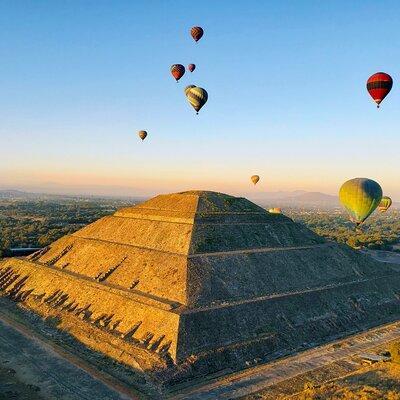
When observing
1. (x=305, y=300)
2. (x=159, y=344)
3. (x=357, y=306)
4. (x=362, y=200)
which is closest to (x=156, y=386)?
(x=159, y=344)

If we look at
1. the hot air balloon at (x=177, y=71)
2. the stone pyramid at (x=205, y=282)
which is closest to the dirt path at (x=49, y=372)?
the stone pyramid at (x=205, y=282)

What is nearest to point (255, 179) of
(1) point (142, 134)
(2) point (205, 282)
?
(1) point (142, 134)

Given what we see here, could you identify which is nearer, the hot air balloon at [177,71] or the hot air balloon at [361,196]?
the hot air balloon at [361,196]

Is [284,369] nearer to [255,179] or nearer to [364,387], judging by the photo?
[364,387]

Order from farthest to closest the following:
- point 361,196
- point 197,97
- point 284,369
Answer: point 197,97, point 361,196, point 284,369

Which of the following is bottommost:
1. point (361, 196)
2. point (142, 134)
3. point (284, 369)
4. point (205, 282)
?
point (284, 369)

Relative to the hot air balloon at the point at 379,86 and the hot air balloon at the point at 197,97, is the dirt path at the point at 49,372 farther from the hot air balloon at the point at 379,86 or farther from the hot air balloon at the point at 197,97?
the hot air balloon at the point at 379,86
